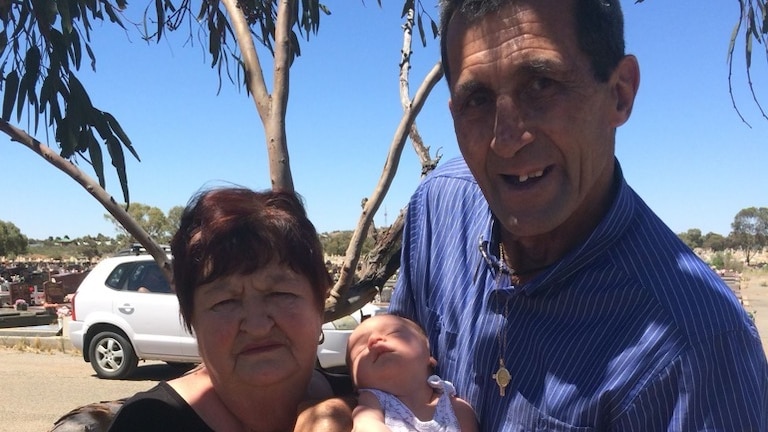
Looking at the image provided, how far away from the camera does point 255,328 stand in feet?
6.50

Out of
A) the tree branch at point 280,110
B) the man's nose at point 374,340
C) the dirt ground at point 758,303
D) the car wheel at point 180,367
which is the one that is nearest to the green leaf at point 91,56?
the tree branch at point 280,110

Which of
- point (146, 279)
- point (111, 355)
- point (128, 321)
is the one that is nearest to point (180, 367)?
point (111, 355)

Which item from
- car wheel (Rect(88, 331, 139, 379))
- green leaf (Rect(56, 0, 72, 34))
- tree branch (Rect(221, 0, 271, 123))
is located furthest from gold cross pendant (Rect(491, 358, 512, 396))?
car wheel (Rect(88, 331, 139, 379))

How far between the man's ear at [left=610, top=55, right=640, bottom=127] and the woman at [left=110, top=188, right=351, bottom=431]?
92cm

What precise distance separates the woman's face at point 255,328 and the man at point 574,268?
46 cm

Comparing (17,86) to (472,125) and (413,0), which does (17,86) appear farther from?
(472,125)

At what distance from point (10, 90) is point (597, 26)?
280 centimetres

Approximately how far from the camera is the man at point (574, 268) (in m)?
1.60

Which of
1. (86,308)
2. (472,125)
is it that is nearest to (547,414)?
(472,125)

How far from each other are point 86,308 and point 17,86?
7875 mm

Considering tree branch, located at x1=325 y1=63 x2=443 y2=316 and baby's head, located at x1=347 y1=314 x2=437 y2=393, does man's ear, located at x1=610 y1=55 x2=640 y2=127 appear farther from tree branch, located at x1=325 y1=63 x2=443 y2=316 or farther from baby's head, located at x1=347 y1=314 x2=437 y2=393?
tree branch, located at x1=325 y1=63 x2=443 y2=316

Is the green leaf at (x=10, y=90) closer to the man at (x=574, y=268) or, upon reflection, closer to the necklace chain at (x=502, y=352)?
the man at (x=574, y=268)

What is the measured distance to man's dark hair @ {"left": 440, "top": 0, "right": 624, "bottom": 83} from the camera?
178 centimetres

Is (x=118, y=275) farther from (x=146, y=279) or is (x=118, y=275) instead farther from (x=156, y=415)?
(x=156, y=415)
